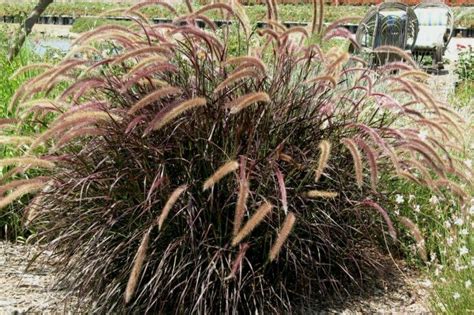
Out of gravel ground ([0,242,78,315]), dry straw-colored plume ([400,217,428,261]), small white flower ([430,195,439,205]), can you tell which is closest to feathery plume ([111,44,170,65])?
gravel ground ([0,242,78,315])

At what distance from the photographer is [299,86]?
4.05m

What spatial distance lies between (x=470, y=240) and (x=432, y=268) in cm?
40

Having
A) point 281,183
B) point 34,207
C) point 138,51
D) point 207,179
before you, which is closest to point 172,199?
point 207,179

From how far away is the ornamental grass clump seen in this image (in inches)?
143

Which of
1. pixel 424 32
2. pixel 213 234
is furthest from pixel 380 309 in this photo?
pixel 424 32

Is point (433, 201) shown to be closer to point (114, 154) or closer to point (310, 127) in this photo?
point (310, 127)

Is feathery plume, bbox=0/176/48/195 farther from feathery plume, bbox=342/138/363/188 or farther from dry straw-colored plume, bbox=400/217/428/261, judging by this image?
dry straw-colored plume, bbox=400/217/428/261

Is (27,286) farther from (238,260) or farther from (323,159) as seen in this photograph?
(323,159)

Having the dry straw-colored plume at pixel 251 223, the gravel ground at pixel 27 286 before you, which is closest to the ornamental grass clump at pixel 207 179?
the gravel ground at pixel 27 286

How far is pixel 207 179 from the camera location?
351 centimetres

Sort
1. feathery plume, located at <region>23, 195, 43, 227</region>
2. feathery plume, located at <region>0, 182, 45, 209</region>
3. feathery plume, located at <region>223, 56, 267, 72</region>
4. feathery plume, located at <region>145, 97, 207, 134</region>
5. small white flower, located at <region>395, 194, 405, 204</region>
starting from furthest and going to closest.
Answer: small white flower, located at <region>395, 194, 405, 204</region> < feathery plume, located at <region>23, 195, 43, 227</region> < feathery plume, located at <region>0, 182, 45, 209</region> < feathery plume, located at <region>223, 56, 267, 72</region> < feathery plume, located at <region>145, 97, 207, 134</region>

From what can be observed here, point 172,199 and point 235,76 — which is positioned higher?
point 235,76

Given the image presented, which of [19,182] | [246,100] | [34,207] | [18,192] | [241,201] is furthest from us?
[34,207]

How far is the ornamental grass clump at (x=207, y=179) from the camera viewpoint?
11.9 ft
